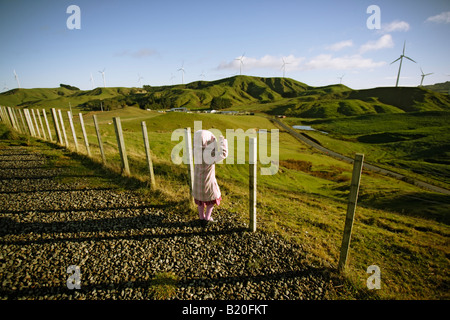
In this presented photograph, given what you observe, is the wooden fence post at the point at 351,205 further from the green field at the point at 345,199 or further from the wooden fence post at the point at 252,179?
the wooden fence post at the point at 252,179

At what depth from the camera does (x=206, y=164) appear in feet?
21.6

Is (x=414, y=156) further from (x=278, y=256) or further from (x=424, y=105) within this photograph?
(x=424, y=105)

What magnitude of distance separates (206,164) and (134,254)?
3372 mm

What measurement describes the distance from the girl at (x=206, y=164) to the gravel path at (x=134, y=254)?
3.60 feet

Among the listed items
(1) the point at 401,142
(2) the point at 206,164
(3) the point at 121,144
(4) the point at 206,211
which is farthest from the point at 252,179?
(1) the point at 401,142

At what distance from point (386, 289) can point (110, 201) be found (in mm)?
10208

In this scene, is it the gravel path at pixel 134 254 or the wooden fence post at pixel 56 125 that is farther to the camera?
the wooden fence post at pixel 56 125

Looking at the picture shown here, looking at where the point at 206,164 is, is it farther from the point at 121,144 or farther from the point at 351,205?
the point at 121,144

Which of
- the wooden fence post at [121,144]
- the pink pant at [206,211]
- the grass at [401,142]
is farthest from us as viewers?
the grass at [401,142]

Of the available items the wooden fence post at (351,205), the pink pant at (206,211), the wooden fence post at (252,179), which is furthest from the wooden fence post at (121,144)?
the wooden fence post at (351,205)

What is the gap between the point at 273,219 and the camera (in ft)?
28.1

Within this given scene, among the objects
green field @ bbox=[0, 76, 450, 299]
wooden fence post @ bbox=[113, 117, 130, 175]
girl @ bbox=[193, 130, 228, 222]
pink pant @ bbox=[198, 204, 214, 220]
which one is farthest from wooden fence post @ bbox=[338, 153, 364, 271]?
wooden fence post @ bbox=[113, 117, 130, 175]

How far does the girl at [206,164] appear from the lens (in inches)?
→ 250
